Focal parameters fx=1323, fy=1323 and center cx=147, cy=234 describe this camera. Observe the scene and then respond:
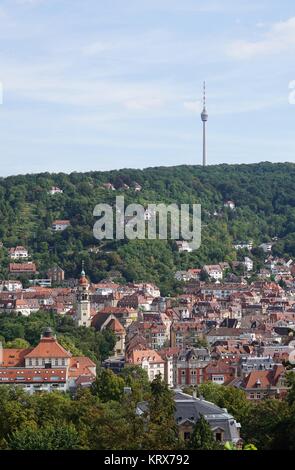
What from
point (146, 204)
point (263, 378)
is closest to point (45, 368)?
point (263, 378)

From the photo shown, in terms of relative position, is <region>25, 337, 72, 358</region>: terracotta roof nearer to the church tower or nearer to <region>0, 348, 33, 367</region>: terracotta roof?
<region>0, 348, 33, 367</region>: terracotta roof

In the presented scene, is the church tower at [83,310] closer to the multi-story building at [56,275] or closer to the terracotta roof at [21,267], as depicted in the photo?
the multi-story building at [56,275]

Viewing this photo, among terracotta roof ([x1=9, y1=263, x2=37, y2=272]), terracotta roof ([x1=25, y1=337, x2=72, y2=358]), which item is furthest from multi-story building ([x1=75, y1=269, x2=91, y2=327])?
terracotta roof ([x1=9, y1=263, x2=37, y2=272])

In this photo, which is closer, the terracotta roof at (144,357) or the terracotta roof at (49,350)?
the terracotta roof at (49,350)

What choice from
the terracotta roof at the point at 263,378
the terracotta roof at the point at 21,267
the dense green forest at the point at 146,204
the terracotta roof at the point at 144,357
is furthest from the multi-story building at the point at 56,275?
the terracotta roof at the point at 263,378

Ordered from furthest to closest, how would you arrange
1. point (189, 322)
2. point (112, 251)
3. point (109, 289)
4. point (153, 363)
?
point (112, 251)
point (109, 289)
point (189, 322)
point (153, 363)
